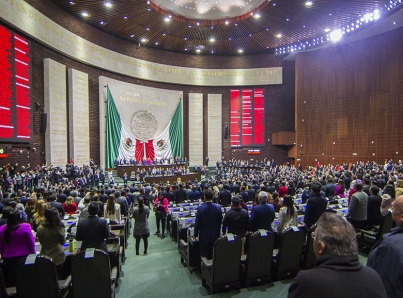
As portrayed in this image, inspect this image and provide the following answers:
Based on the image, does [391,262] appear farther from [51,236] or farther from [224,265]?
[51,236]

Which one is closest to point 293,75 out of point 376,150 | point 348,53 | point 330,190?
point 348,53

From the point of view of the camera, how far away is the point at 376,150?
64.5 feet

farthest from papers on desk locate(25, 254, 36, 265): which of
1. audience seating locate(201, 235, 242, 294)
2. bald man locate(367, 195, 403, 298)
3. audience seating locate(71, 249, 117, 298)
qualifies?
bald man locate(367, 195, 403, 298)

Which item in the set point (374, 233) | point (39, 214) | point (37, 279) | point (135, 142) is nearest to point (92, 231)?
point (37, 279)

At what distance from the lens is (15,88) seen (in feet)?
39.8

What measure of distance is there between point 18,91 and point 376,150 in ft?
74.9

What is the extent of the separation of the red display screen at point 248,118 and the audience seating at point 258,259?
2198 centimetres

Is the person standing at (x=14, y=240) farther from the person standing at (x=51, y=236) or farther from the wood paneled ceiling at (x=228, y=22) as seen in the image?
the wood paneled ceiling at (x=228, y=22)

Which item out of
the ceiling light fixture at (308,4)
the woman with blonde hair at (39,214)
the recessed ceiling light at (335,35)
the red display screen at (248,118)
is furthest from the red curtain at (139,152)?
the recessed ceiling light at (335,35)

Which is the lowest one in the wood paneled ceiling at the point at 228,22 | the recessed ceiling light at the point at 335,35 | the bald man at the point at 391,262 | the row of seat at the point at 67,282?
the row of seat at the point at 67,282

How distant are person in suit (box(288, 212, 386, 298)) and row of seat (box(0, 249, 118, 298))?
2.29m

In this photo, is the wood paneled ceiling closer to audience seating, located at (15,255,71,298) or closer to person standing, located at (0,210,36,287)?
person standing, located at (0,210,36,287)

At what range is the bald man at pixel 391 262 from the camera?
58.1 inches

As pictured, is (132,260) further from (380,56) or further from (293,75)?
(293,75)
